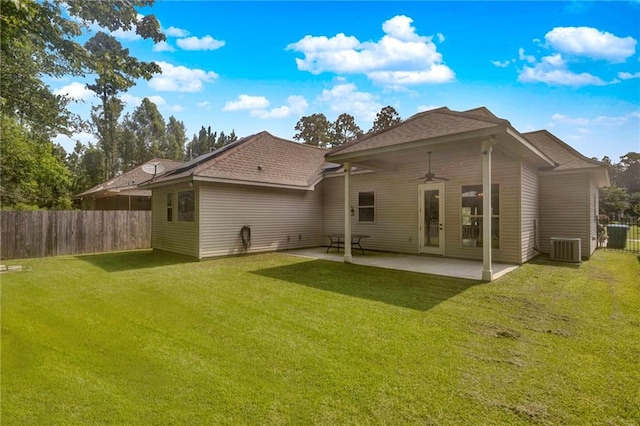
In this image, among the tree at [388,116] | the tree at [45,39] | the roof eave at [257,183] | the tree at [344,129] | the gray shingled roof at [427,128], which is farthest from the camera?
the tree at [344,129]

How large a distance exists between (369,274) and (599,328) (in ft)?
13.2

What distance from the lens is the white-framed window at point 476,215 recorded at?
8.36 metres

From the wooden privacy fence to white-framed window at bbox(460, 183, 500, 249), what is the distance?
11865 millimetres

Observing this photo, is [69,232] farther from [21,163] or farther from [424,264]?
[424,264]

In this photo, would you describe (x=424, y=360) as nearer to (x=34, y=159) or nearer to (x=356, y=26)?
(x=356, y=26)

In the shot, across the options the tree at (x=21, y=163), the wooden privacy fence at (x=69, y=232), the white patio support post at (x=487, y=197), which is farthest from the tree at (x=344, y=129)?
the white patio support post at (x=487, y=197)

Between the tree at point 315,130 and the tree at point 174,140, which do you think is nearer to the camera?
the tree at point 315,130

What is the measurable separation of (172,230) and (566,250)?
12.2m

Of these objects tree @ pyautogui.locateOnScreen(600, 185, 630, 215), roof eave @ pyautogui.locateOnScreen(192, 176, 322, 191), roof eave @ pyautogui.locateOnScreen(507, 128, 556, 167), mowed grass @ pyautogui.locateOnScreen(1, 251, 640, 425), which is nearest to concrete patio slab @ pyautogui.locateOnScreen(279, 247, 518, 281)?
mowed grass @ pyautogui.locateOnScreen(1, 251, 640, 425)

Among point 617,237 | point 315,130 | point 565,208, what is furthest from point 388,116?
point 565,208

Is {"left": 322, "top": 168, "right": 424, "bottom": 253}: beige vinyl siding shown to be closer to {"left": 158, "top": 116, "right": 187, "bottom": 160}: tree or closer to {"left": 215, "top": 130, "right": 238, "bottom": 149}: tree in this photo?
{"left": 158, "top": 116, "right": 187, "bottom": 160}: tree

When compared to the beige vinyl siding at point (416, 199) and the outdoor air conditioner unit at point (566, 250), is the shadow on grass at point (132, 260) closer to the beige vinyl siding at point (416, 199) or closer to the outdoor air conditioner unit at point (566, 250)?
the beige vinyl siding at point (416, 199)

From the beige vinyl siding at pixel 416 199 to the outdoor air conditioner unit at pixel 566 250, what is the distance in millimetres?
1444

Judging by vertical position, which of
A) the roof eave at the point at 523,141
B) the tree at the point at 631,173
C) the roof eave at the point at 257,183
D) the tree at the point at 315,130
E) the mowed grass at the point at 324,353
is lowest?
the mowed grass at the point at 324,353
